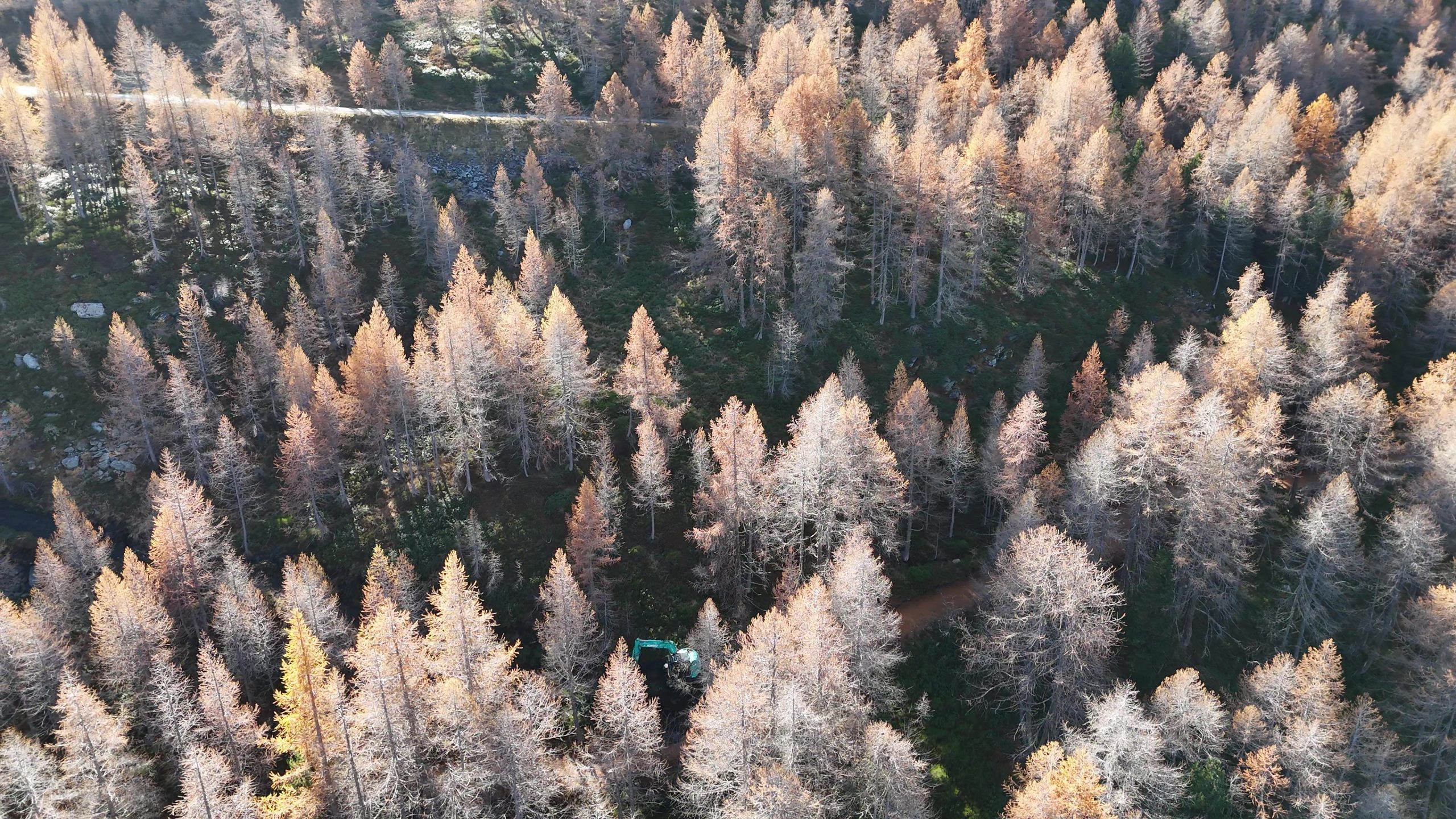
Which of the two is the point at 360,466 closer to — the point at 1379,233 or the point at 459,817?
the point at 459,817

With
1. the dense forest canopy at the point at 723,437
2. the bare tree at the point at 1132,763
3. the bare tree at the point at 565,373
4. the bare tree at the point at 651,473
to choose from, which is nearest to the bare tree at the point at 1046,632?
the dense forest canopy at the point at 723,437

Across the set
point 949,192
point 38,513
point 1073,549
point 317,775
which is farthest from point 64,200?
point 1073,549

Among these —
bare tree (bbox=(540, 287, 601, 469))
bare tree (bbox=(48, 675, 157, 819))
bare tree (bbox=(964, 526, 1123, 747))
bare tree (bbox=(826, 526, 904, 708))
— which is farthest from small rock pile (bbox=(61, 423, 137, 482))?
bare tree (bbox=(964, 526, 1123, 747))

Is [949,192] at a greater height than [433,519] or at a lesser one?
greater

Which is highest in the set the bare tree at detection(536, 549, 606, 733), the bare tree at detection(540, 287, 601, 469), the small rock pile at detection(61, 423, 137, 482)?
the bare tree at detection(540, 287, 601, 469)

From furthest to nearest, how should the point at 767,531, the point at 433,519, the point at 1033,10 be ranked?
the point at 1033,10 → the point at 433,519 → the point at 767,531

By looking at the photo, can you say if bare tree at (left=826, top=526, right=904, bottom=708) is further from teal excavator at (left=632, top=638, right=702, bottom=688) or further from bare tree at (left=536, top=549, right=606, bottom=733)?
bare tree at (left=536, top=549, right=606, bottom=733)
